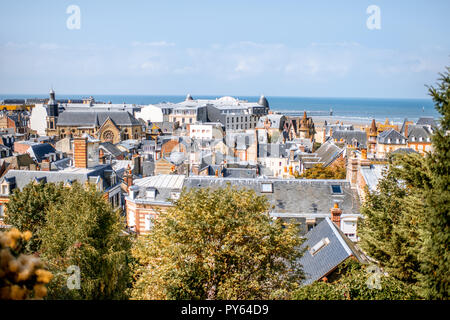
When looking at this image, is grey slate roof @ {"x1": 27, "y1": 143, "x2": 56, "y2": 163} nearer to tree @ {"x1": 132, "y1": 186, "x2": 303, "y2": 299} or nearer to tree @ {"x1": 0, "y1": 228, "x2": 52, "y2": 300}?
tree @ {"x1": 132, "y1": 186, "x2": 303, "y2": 299}

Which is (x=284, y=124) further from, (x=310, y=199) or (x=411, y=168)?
(x=411, y=168)

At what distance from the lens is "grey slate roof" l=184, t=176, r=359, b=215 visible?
100 feet

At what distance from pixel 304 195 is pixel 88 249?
1813cm

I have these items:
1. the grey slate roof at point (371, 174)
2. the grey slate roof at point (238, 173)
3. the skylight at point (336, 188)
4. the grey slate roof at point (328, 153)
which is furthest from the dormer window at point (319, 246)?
the grey slate roof at point (328, 153)

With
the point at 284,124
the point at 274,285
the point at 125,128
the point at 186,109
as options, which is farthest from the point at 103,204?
the point at 186,109

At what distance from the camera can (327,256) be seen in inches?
795

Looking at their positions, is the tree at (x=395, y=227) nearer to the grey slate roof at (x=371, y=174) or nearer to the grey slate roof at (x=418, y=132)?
the grey slate roof at (x=371, y=174)

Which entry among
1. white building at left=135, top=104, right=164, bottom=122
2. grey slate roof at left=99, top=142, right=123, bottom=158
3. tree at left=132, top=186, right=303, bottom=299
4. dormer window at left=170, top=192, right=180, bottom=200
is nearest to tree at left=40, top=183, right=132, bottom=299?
tree at left=132, top=186, right=303, bottom=299

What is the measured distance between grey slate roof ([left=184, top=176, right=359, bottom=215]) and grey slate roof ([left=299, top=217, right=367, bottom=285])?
7.06 meters

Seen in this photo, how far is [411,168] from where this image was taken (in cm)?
1433

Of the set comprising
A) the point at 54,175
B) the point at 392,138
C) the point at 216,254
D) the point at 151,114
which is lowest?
the point at 216,254

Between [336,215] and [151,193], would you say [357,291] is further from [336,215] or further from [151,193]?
[151,193]

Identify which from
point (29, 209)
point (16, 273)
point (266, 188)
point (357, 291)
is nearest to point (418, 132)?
point (266, 188)
